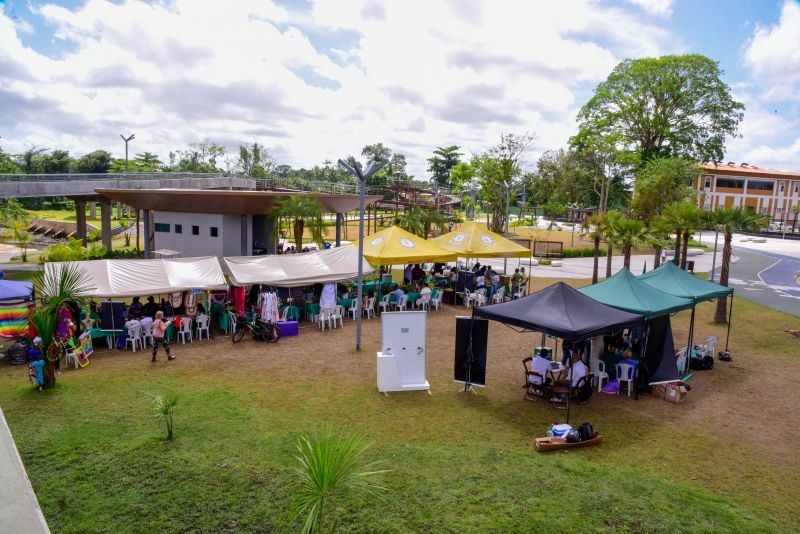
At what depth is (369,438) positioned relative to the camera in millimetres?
8703

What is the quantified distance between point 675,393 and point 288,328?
391 inches

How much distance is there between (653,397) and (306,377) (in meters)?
7.38

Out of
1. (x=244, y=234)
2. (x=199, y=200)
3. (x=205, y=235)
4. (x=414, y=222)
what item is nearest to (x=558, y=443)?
(x=244, y=234)

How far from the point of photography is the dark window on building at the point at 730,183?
253 feet

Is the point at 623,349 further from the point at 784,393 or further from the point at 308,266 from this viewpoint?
the point at 308,266

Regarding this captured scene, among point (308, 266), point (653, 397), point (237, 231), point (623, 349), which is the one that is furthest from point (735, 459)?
point (237, 231)

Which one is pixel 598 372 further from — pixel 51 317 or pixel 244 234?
pixel 244 234

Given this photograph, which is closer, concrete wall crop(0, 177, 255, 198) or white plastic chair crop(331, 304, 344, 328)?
white plastic chair crop(331, 304, 344, 328)

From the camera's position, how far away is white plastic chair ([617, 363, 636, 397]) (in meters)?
11.2

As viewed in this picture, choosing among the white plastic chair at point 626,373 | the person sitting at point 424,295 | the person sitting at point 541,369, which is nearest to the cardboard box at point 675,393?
the white plastic chair at point 626,373

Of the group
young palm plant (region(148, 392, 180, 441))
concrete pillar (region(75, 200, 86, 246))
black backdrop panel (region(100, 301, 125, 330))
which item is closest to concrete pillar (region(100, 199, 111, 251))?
concrete pillar (region(75, 200, 86, 246))

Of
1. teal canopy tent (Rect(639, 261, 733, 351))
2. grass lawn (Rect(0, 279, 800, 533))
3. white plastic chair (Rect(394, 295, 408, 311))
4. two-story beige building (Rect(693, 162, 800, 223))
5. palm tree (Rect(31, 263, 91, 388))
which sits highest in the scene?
two-story beige building (Rect(693, 162, 800, 223))

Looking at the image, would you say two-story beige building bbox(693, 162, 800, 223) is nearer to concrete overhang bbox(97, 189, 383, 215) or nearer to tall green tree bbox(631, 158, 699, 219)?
tall green tree bbox(631, 158, 699, 219)

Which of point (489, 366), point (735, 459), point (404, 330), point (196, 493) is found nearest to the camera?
point (196, 493)
